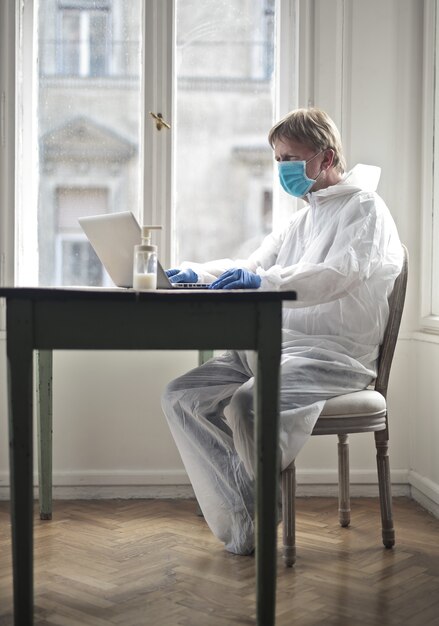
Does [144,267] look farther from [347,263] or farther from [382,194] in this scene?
[382,194]

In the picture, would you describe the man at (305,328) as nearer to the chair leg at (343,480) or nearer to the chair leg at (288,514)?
the chair leg at (288,514)

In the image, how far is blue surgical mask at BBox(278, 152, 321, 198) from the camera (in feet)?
7.97

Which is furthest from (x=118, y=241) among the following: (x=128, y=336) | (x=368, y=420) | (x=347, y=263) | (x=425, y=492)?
(x=425, y=492)

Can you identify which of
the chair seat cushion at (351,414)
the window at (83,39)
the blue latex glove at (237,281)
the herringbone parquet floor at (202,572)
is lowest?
the herringbone parquet floor at (202,572)

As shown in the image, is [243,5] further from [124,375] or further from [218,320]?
[218,320]

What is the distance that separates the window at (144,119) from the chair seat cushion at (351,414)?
986 millimetres

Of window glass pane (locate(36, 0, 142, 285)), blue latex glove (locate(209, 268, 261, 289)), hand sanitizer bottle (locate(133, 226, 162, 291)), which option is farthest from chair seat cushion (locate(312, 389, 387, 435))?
window glass pane (locate(36, 0, 142, 285))

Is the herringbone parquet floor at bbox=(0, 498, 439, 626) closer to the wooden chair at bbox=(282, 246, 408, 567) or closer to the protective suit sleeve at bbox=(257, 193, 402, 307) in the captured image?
the wooden chair at bbox=(282, 246, 408, 567)

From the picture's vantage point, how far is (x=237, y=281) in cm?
200

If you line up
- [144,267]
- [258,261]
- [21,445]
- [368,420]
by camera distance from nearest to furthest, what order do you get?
[21,445], [144,267], [368,420], [258,261]

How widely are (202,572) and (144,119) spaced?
64.9 inches

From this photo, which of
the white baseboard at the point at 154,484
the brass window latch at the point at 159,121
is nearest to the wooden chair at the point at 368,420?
the white baseboard at the point at 154,484

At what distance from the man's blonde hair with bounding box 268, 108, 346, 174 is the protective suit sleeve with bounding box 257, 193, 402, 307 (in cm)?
21

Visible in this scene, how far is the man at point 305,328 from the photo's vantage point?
2.14 m
